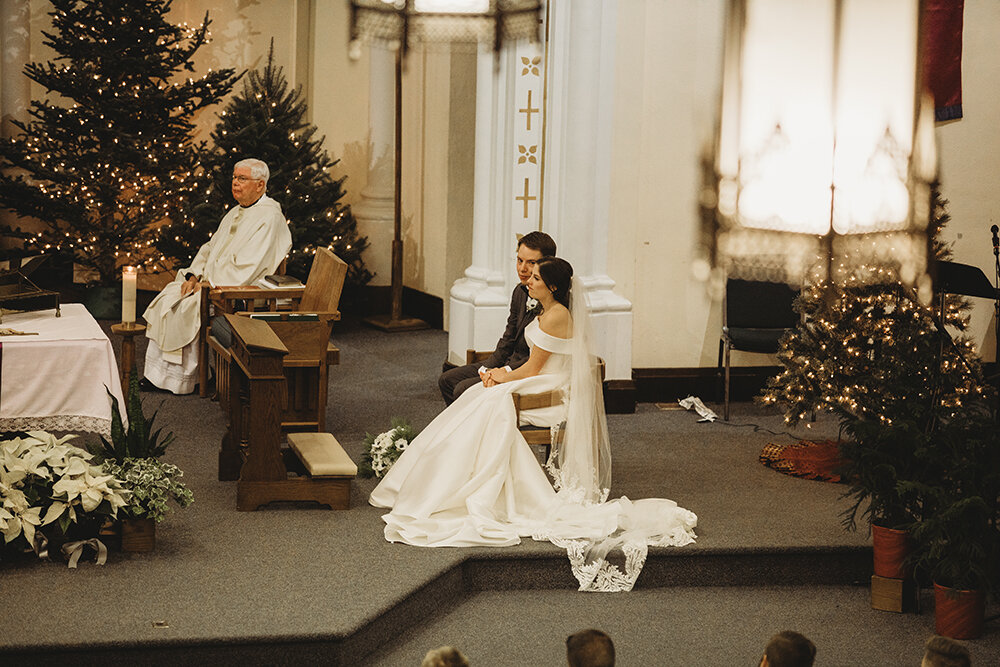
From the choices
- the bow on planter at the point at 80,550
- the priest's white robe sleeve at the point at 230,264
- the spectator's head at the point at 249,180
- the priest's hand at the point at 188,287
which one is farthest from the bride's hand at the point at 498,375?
the spectator's head at the point at 249,180

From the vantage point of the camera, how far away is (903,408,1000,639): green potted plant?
493 centimetres

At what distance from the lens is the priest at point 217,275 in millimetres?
8002

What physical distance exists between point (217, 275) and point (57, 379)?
2678 millimetres

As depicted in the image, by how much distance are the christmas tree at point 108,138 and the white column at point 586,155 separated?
13.4ft

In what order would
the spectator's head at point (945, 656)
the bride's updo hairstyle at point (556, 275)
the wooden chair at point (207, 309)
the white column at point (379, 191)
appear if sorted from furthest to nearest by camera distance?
the white column at point (379, 191) → the wooden chair at point (207, 309) → the bride's updo hairstyle at point (556, 275) → the spectator's head at point (945, 656)

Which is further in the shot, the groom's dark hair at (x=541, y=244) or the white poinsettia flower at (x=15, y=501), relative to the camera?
→ the groom's dark hair at (x=541, y=244)

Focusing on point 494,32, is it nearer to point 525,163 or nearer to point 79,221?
point 525,163

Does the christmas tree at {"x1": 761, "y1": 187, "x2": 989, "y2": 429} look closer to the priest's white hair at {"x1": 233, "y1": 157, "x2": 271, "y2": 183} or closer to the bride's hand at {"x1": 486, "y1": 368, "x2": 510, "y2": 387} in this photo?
the bride's hand at {"x1": 486, "y1": 368, "x2": 510, "y2": 387}

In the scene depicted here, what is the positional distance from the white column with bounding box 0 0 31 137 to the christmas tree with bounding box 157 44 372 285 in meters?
2.14

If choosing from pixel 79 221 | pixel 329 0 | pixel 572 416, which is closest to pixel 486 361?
pixel 572 416

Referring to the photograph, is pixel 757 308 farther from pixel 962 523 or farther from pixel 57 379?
pixel 57 379

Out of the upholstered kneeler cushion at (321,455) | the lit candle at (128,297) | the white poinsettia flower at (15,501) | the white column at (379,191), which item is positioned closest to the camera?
the white poinsettia flower at (15,501)

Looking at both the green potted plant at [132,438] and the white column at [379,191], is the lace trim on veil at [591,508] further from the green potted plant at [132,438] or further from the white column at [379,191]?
the white column at [379,191]

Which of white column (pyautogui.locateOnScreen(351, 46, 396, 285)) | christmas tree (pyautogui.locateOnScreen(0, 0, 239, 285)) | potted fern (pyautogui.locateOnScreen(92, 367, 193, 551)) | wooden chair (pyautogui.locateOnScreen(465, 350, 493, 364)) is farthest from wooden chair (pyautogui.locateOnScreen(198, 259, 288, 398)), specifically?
white column (pyautogui.locateOnScreen(351, 46, 396, 285))
